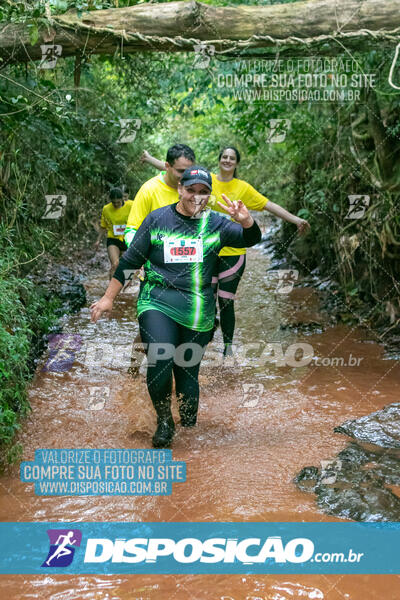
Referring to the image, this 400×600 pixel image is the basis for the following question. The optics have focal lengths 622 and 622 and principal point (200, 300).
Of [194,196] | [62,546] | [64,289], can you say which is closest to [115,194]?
[64,289]

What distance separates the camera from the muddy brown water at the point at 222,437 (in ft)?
8.79

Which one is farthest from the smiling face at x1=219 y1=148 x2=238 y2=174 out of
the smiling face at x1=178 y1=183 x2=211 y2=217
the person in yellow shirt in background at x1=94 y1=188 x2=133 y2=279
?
the person in yellow shirt in background at x1=94 y1=188 x2=133 y2=279

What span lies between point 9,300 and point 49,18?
230cm

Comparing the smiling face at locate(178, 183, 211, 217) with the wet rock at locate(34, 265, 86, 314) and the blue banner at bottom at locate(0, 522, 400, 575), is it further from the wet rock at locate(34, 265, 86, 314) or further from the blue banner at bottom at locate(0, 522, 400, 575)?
the wet rock at locate(34, 265, 86, 314)

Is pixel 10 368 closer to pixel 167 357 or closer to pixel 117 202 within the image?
pixel 167 357

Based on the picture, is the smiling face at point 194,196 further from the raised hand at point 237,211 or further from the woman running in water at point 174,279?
the raised hand at point 237,211

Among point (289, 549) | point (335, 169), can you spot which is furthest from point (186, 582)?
point (335, 169)

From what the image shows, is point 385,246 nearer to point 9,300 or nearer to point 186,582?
point 9,300

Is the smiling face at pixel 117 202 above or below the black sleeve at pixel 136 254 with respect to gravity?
below

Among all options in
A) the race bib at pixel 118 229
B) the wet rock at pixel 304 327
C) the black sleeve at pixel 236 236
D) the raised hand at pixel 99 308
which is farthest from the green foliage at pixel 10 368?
the wet rock at pixel 304 327

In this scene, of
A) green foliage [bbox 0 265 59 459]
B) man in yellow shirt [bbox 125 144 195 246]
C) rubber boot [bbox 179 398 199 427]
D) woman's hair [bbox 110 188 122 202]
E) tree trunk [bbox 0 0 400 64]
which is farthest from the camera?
woman's hair [bbox 110 188 122 202]

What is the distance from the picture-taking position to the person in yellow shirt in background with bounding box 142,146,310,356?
569 centimetres

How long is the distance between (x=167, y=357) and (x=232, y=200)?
2.22 m

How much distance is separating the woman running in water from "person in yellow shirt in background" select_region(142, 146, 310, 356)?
62.5 inches
